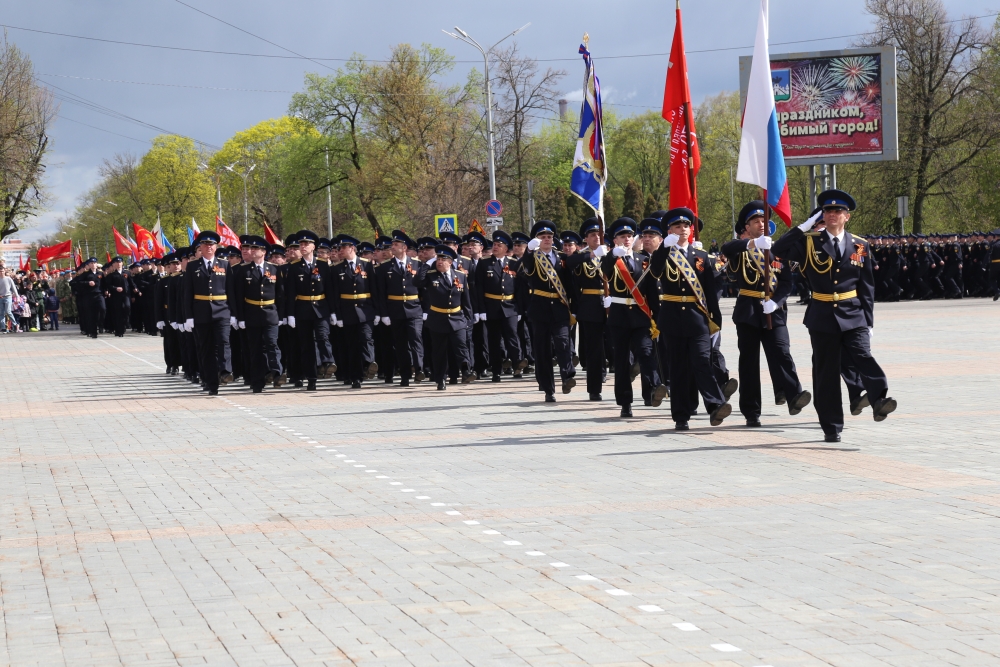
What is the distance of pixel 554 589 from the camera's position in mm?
6430

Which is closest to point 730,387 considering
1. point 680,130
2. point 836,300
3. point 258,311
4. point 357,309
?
point 836,300

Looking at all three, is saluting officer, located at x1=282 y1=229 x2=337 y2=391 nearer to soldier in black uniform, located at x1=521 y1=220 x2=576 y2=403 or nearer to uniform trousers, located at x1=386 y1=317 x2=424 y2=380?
uniform trousers, located at x1=386 y1=317 x2=424 y2=380

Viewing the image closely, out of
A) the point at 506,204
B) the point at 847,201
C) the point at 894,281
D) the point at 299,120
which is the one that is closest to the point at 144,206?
the point at 299,120

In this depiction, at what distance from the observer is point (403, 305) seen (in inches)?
760

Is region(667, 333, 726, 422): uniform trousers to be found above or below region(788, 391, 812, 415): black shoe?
above

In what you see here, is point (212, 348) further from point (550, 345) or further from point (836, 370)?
point (836, 370)

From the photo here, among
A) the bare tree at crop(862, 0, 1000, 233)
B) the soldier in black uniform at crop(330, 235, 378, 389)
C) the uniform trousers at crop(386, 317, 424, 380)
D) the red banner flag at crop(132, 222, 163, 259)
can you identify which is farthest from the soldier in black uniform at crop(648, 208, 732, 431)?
the bare tree at crop(862, 0, 1000, 233)

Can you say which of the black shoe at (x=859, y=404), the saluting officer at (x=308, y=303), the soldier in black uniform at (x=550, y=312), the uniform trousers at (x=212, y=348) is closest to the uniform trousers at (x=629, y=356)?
the soldier in black uniform at (x=550, y=312)

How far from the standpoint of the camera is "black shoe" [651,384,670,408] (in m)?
13.6

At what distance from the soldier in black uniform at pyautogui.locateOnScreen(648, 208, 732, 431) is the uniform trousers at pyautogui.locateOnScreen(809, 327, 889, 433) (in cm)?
111

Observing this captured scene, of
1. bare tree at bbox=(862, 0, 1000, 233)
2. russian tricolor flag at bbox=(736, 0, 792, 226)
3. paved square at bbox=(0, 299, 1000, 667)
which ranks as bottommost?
paved square at bbox=(0, 299, 1000, 667)

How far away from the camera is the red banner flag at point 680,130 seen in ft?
48.3

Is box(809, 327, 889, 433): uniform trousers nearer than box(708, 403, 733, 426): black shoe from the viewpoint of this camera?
Yes

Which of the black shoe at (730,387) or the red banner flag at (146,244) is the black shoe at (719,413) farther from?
the red banner flag at (146,244)
